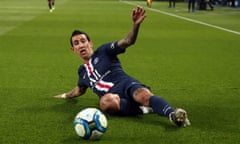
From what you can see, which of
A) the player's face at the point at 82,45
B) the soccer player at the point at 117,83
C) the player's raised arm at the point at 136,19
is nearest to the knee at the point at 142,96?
the soccer player at the point at 117,83

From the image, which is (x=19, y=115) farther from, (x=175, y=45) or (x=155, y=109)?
(x=175, y=45)

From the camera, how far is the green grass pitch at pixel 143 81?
20.0 feet

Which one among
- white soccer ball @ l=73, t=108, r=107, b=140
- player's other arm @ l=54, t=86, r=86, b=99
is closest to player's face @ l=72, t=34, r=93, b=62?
player's other arm @ l=54, t=86, r=86, b=99

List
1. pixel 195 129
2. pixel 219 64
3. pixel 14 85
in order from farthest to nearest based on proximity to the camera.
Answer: pixel 219 64 < pixel 14 85 < pixel 195 129

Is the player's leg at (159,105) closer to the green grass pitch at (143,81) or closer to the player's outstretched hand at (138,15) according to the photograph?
the green grass pitch at (143,81)

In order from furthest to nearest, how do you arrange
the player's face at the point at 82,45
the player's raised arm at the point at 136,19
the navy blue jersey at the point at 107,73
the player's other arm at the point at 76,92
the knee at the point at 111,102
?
the player's other arm at the point at 76,92, the player's face at the point at 82,45, the navy blue jersey at the point at 107,73, the knee at the point at 111,102, the player's raised arm at the point at 136,19

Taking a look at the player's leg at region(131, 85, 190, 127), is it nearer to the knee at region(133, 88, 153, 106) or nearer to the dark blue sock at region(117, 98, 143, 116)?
the knee at region(133, 88, 153, 106)

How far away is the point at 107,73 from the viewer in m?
7.18

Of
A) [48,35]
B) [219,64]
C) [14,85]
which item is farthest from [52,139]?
[48,35]

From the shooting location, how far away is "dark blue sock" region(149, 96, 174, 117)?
640cm

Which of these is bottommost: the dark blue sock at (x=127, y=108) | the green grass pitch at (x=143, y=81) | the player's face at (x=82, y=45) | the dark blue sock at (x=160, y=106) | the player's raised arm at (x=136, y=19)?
the green grass pitch at (x=143, y=81)

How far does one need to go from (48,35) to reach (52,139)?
44.8ft

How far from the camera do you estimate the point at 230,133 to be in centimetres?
620

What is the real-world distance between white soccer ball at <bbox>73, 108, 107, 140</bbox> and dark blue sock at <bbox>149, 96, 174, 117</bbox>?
90 cm
